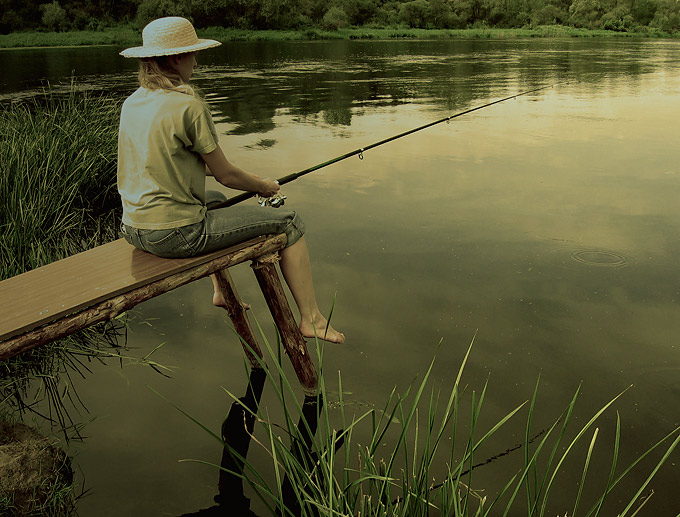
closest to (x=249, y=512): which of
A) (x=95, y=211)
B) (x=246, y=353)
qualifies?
(x=246, y=353)

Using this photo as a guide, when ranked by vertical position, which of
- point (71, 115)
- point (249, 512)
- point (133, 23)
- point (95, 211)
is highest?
point (133, 23)

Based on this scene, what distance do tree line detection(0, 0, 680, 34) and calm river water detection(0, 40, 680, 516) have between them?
48.6m

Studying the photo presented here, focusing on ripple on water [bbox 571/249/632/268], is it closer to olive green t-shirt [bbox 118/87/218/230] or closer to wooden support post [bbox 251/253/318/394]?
wooden support post [bbox 251/253/318/394]

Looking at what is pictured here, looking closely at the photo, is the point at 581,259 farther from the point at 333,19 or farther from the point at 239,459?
the point at 333,19

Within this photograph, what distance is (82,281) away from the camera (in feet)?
9.07

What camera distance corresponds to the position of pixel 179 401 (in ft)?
11.2

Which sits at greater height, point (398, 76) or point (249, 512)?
point (398, 76)

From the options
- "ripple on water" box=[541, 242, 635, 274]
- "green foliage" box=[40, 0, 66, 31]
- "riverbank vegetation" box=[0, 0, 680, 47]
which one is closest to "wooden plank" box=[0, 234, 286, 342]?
"ripple on water" box=[541, 242, 635, 274]

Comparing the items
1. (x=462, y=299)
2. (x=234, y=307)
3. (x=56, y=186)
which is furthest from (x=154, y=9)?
(x=234, y=307)

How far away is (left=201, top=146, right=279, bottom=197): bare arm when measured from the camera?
300 centimetres

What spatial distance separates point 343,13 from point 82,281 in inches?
2481

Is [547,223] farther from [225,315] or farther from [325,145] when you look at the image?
[325,145]

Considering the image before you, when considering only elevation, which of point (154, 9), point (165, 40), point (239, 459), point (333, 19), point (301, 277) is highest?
point (154, 9)

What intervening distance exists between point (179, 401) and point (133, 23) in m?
59.1
